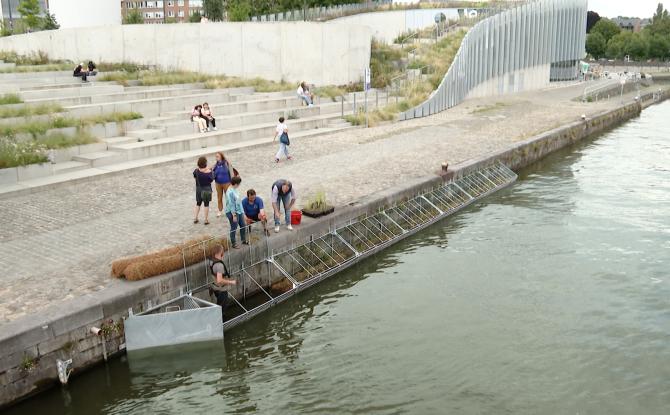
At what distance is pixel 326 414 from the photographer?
860cm

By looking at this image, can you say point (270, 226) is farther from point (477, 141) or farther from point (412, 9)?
point (412, 9)

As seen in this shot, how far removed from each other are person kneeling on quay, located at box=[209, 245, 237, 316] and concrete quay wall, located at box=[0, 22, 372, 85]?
70.7 feet

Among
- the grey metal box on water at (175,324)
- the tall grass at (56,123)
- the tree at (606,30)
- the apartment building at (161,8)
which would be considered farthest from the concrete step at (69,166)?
the tree at (606,30)

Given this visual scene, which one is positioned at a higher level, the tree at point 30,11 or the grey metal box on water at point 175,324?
the tree at point 30,11

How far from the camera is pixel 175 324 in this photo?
32.7 ft

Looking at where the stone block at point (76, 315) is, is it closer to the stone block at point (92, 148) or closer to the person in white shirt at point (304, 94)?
the stone block at point (92, 148)

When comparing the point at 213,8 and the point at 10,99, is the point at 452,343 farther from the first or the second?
the point at 213,8

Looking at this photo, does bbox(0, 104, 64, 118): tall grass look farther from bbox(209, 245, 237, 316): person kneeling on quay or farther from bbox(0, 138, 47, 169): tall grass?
bbox(209, 245, 237, 316): person kneeling on quay

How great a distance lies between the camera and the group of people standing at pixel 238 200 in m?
12.0

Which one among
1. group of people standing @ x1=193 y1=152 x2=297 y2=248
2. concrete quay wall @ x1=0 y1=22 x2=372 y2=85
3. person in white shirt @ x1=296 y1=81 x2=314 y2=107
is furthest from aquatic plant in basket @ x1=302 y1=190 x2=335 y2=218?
concrete quay wall @ x1=0 y1=22 x2=372 y2=85

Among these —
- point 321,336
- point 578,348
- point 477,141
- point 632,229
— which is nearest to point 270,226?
point 321,336

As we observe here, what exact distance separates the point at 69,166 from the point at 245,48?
Answer: 49.3 ft

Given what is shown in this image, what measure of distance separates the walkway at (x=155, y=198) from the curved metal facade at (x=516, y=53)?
5.91 metres

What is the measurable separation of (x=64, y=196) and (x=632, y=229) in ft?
44.8
